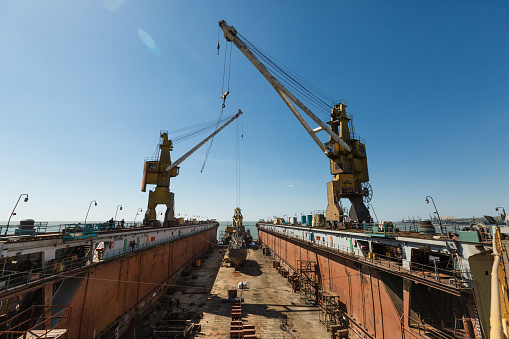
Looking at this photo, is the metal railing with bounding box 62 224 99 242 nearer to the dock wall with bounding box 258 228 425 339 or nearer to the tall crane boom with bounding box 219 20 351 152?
the dock wall with bounding box 258 228 425 339

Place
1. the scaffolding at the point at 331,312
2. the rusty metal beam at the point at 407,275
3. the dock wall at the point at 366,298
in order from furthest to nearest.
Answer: the scaffolding at the point at 331,312 → the dock wall at the point at 366,298 → the rusty metal beam at the point at 407,275

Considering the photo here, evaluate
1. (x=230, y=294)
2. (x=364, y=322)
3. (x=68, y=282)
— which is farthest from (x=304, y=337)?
(x=68, y=282)

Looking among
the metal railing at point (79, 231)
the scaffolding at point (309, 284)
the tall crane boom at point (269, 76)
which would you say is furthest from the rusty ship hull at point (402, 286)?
the metal railing at point (79, 231)

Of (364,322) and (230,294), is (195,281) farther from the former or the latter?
(364,322)

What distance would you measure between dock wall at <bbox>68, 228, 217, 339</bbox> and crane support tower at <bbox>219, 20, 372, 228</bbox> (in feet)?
73.9

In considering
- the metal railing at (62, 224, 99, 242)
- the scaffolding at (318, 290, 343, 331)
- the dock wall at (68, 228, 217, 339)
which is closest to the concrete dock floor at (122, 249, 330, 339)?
the scaffolding at (318, 290, 343, 331)

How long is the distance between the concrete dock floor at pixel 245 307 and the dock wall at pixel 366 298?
3.30 meters

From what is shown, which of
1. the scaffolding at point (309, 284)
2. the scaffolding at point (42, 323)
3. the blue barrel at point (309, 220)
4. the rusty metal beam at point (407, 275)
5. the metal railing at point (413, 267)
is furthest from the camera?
the blue barrel at point (309, 220)

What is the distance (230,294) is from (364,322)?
15.4 m

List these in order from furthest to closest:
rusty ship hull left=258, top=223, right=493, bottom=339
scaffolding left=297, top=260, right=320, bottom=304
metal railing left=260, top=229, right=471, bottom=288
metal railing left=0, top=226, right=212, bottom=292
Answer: scaffolding left=297, top=260, right=320, bottom=304 → metal railing left=260, top=229, right=471, bottom=288 → metal railing left=0, top=226, right=212, bottom=292 → rusty ship hull left=258, top=223, right=493, bottom=339

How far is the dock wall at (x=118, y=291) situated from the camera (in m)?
14.3

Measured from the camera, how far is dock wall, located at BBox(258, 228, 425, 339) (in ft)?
47.0

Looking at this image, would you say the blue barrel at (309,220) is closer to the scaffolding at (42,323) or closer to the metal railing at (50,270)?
the metal railing at (50,270)

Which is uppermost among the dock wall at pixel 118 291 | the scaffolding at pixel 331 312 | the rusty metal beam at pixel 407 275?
the rusty metal beam at pixel 407 275
